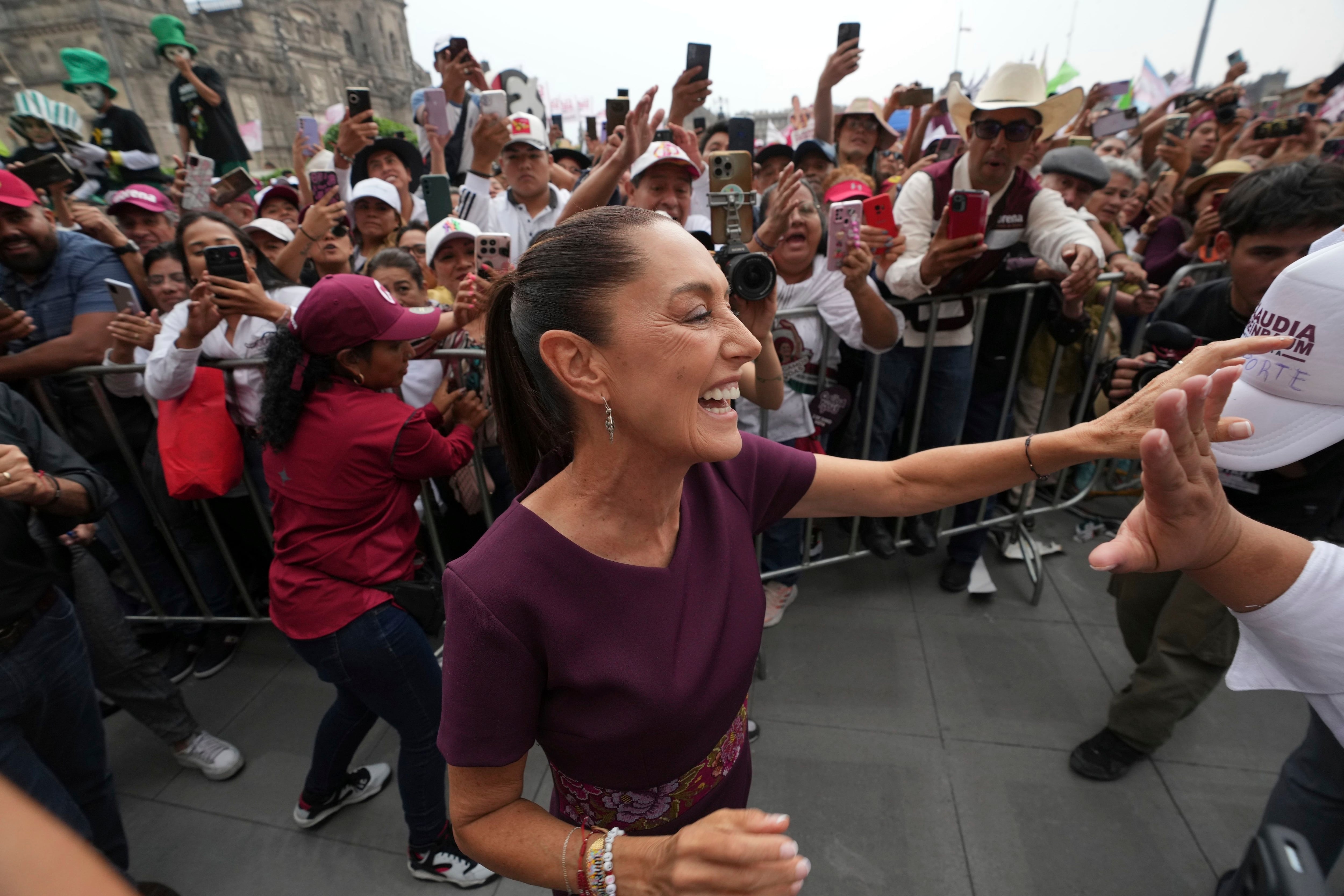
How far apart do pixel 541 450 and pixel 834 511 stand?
0.79m

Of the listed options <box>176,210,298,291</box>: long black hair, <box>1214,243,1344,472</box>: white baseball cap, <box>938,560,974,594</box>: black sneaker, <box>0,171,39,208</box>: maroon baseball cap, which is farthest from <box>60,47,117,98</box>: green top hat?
<box>1214,243,1344,472</box>: white baseball cap

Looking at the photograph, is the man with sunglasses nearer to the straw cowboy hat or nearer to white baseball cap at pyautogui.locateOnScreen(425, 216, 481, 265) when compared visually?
the straw cowboy hat

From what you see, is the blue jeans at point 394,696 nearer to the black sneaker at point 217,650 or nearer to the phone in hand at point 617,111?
the black sneaker at point 217,650

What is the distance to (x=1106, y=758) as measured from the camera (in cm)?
268

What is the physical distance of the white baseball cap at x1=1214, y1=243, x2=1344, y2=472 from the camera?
1389 millimetres

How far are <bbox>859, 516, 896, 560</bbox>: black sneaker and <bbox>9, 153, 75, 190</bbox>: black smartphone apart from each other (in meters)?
5.19

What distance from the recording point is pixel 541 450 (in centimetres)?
152

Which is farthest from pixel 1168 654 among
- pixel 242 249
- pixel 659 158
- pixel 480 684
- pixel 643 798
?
pixel 242 249

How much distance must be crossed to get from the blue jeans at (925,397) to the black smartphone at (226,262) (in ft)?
10.0

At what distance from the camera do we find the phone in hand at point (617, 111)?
399cm

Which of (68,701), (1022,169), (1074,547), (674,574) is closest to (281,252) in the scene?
(68,701)

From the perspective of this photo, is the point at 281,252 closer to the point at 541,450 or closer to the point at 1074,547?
the point at 541,450

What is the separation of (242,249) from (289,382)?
4.16 ft

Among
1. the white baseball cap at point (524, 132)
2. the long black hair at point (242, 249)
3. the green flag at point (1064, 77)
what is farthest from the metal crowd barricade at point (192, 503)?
the green flag at point (1064, 77)
